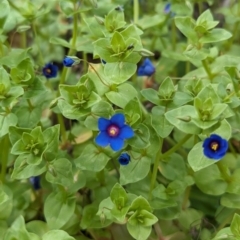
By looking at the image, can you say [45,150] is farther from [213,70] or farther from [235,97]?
[213,70]

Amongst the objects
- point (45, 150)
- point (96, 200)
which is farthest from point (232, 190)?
point (45, 150)

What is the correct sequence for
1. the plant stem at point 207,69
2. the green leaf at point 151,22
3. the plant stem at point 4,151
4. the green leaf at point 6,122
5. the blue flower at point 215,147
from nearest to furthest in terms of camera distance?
the blue flower at point 215,147 < the green leaf at point 6,122 < the plant stem at point 4,151 < the plant stem at point 207,69 < the green leaf at point 151,22

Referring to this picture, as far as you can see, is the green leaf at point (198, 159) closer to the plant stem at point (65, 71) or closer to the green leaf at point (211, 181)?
the green leaf at point (211, 181)

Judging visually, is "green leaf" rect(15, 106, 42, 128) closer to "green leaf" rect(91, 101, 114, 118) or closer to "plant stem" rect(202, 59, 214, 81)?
"green leaf" rect(91, 101, 114, 118)

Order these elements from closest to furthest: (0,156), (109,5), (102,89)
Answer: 1. (102,89)
2. (0,156)
3. (109,5)

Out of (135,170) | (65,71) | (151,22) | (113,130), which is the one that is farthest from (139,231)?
(151,22)

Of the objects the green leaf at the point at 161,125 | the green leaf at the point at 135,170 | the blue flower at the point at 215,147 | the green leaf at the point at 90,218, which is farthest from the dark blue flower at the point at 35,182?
the blue flower at the point at 215,147

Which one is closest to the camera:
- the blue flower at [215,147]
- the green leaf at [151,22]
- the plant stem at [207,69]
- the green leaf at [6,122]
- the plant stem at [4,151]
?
the blue flower at [215,147]
